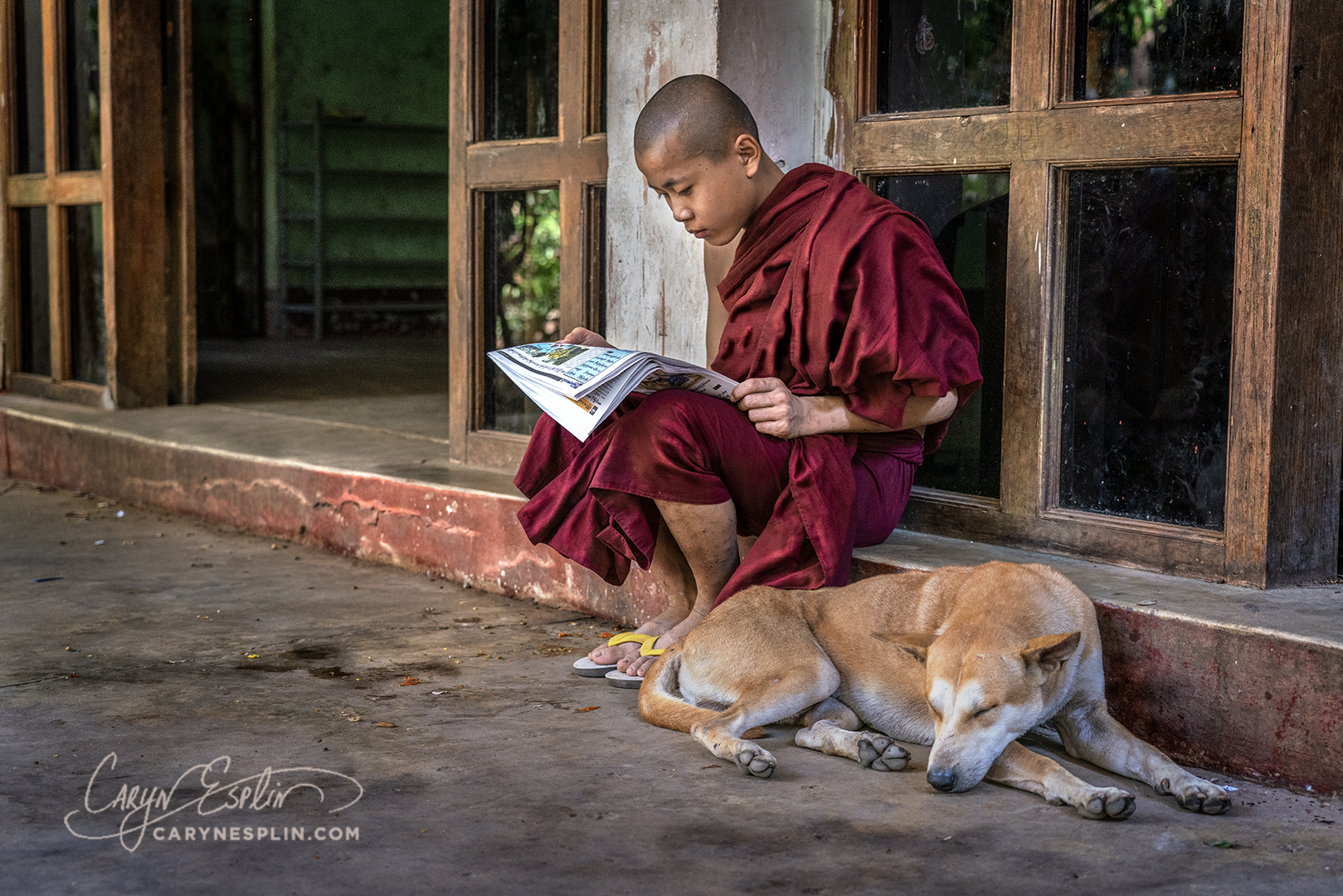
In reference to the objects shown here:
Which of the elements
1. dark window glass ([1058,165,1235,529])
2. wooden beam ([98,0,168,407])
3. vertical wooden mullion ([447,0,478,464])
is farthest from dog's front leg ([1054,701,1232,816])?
wooden beam ([98,0,168,407])

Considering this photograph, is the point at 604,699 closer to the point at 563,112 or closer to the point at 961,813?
the point at 961,813

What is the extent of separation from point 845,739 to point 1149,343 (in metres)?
1.20

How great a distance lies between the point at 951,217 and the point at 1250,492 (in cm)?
107

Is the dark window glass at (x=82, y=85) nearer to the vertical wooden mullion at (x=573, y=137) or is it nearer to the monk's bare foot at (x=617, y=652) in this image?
the vertical wooden mullion at (x=573, y=137)

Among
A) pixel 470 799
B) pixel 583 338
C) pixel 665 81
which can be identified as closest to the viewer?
pixel 470 799

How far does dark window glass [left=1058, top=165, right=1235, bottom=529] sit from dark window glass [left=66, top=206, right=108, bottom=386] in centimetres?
478

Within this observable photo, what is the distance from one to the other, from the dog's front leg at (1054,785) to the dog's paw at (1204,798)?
0.14 meters

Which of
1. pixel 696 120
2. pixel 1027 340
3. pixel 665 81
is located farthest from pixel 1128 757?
pixel 665 81

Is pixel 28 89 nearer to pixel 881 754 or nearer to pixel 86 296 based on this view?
pixel 86 296

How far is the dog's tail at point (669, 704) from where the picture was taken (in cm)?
281

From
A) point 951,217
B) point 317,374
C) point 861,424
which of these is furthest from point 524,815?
point 317,374

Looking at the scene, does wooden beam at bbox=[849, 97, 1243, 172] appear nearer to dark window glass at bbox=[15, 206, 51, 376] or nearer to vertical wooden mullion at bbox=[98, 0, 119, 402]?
vertical wooden mullion at bbox=[98, 0, 119, 402]

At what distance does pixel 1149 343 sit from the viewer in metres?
3.13

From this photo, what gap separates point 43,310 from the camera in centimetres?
681
